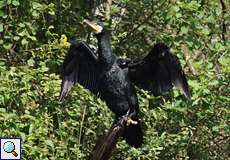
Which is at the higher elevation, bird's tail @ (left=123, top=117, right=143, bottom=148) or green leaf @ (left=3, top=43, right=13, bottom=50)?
green leaf @ (left=3, top=43, right=13, bottom=50)

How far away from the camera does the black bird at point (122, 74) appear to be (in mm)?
4305

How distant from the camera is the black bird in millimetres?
4305

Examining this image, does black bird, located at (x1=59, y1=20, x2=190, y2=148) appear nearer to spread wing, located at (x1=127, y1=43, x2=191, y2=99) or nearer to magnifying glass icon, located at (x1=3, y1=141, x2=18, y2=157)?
spread wing, located at (x1=127, y1=43, x2=191, y2=99)

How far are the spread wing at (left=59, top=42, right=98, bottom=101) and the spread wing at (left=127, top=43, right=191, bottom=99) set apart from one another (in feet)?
1.00

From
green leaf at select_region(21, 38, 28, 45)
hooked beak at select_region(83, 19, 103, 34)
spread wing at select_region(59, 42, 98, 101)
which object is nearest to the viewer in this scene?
hooked beak at select_region(83, 19, 103, 34)

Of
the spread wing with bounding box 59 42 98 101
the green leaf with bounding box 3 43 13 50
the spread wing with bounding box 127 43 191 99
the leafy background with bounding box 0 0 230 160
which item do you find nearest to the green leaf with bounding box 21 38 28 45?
the leafy background with bounding box 0 0 230 160

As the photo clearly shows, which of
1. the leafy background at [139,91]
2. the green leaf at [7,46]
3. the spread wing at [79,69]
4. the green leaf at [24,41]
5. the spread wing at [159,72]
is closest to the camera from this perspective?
the spread wing at [159,72]

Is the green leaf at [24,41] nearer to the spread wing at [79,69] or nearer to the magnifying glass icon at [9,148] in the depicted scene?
the spread wing at [79,69]

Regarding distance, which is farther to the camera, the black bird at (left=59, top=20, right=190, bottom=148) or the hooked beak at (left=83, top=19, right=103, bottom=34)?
the hooked beak at (left=83, top=19, right=103, bottom=34)

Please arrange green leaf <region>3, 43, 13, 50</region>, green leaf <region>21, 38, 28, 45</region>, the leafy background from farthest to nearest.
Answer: green leaf <region>3, 43, 13, 50</region> → green leaf <region>21, 38, 28, 45</region> → the leafy background

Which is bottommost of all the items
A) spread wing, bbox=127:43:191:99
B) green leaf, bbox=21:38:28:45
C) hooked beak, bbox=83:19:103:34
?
spread wing, bbox=127:43:191:99

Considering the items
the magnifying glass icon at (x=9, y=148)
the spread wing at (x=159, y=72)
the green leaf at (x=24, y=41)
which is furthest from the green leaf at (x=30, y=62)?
the spread wing at (x=159, y=72)

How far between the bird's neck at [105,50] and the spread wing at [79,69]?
17cm

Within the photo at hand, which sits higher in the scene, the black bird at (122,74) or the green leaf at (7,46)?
the green leaf at (7,46)
